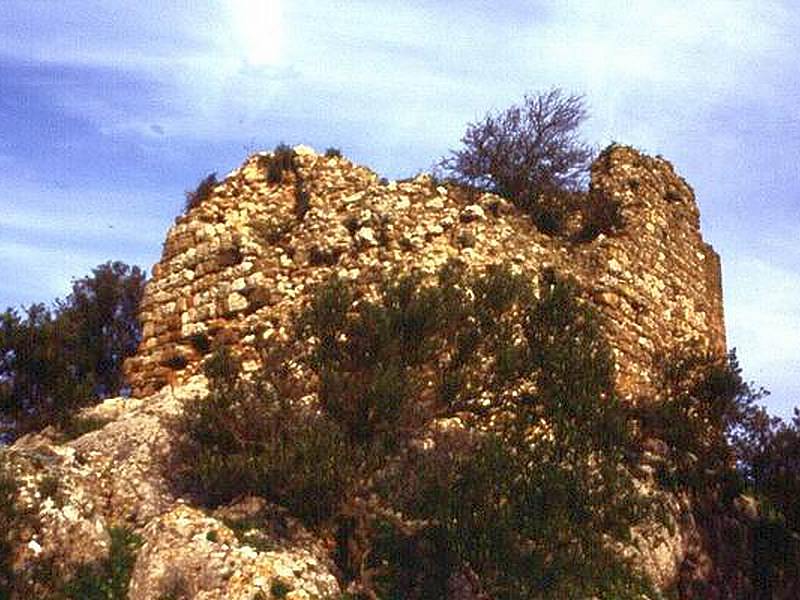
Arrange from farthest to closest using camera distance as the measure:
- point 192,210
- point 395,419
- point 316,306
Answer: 1. point 192,210
2. point 316,306
3. point 395,419

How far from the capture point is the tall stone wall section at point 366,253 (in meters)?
16.6

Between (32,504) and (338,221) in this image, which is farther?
(338,221)

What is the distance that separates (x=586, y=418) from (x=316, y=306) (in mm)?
4091

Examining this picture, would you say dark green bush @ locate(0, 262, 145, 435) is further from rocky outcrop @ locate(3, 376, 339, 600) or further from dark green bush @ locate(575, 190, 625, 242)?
dark green bush @ locate(575, 190, 625, 242)

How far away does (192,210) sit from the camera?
19.5m

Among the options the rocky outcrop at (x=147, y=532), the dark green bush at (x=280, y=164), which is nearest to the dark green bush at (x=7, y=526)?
the rocky outcrop at (x=147, y=532)

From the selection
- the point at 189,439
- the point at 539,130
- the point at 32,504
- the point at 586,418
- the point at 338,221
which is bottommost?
the point at 32,504

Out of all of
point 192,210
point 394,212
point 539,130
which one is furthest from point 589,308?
point 192,210

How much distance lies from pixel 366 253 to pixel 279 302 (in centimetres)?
165

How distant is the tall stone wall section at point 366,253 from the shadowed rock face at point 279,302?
3 centimetres

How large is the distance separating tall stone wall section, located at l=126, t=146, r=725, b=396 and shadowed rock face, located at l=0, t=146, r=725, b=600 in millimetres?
34

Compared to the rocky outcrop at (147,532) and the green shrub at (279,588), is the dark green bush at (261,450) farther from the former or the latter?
the green shrub at (279,588)

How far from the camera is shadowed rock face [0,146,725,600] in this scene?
464 inches

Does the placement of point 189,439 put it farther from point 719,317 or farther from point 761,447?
point 719,317
